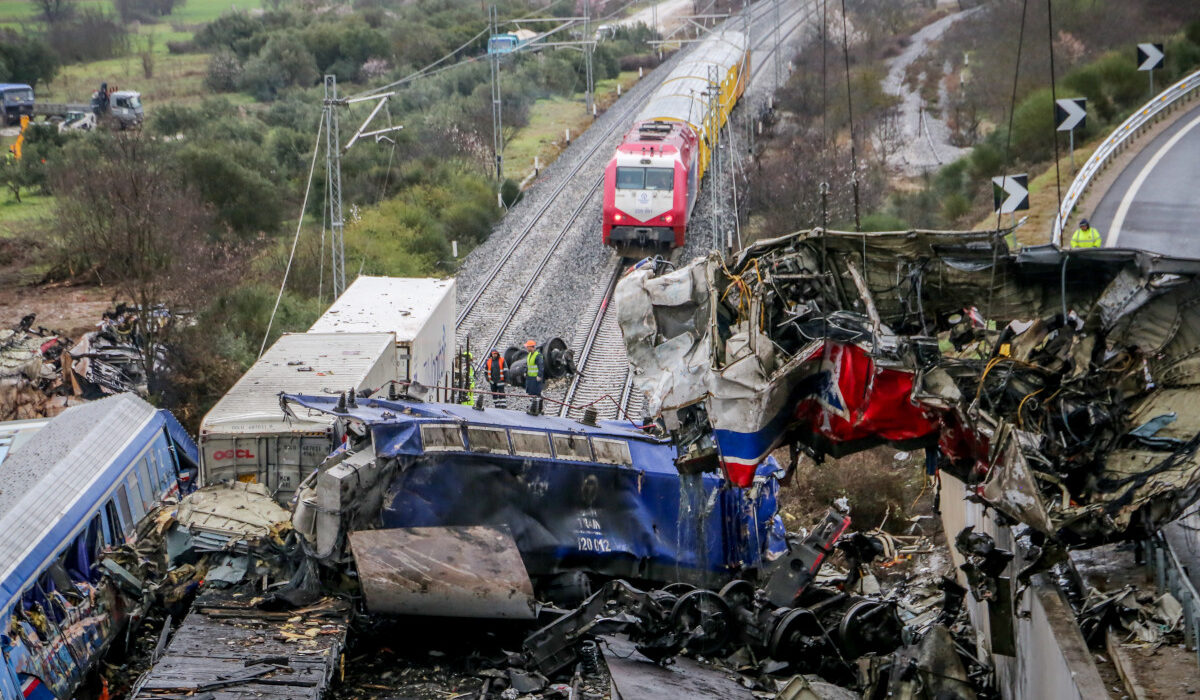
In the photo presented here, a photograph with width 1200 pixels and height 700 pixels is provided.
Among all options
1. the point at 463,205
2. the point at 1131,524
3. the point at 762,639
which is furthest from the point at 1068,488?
the point at 463,205

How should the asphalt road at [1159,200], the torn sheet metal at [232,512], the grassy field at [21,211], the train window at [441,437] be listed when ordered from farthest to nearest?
the grassy field at [21,211], the asphalt road at [1159,200], the torn sheet metal at [232,512], the train window at [441,437]

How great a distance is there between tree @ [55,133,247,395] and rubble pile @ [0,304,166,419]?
34 centimetres

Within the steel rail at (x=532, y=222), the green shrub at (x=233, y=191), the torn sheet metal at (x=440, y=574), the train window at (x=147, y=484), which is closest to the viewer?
the torn sheet metal at (x=440, y=574)

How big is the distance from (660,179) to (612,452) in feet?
54.4

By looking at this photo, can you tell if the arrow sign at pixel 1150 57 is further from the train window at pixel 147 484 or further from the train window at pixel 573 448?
the train window at pixel 147 484

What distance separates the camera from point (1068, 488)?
1031 centimetres

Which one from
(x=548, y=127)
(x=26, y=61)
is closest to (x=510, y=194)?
(x=548, y=127)

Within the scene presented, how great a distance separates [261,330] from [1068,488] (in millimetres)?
20227

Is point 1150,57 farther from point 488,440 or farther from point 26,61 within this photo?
point 26,61

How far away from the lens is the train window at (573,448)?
13622 mm

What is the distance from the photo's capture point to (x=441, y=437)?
12.8 metres

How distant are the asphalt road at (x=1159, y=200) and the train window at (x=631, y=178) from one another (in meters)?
9.73

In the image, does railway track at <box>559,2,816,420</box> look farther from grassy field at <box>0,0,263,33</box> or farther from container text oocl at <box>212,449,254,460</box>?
grassy field at <box>0,0,263,33</box>

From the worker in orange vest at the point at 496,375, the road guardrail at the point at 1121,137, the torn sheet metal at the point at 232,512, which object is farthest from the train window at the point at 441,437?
the road guardrail at the point at 1121,137
